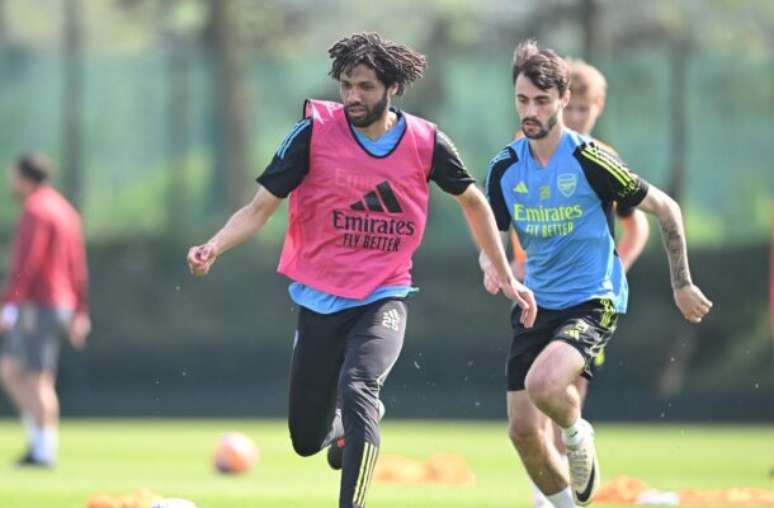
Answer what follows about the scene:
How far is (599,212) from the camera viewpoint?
909 centimetres

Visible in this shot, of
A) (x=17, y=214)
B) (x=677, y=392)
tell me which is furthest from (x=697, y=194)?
(x=17, y=214)

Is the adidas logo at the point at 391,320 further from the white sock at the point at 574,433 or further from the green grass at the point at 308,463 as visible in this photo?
the green grass at the point at 308,463

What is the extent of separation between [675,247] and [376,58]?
1.94m

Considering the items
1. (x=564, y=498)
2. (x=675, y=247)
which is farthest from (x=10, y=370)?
(x=675, y=247)

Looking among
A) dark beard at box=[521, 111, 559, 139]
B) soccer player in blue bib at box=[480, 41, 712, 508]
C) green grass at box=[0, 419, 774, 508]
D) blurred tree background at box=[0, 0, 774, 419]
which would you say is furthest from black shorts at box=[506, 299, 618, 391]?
blurred tree background at box=[0, 0, 774, 419]

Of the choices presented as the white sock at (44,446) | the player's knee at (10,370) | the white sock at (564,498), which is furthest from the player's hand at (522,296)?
the player's knee at (10,370)

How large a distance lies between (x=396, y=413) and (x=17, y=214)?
641cm

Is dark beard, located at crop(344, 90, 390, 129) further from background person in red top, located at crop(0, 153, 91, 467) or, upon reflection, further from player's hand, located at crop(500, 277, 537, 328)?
background person in red top, located at crop(0, 153, 91, 467)

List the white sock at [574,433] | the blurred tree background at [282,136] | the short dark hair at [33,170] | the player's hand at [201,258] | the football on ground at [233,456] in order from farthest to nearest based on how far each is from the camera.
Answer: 1. the blurred tree background at [282,136]
2. the short dark hair at [33,170]
3. the football on ground at [233,456]
4. the white sock at [574,433]
5. the player's hand at [201,258]

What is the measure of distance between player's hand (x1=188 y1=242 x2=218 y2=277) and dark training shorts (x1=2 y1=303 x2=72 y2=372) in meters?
7.39

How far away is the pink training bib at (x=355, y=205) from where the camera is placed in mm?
8594

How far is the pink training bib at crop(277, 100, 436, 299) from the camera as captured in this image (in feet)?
28.2

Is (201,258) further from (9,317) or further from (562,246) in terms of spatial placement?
(9,317)

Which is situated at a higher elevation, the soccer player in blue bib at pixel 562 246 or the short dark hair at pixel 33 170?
the soccer player in blue bib at pixel 562 246
